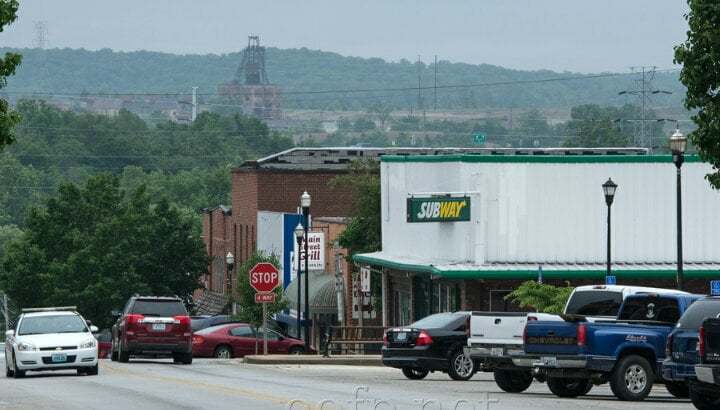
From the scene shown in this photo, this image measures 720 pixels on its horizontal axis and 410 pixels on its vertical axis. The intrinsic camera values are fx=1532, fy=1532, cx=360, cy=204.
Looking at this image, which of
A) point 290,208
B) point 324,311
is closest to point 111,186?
point 290,208

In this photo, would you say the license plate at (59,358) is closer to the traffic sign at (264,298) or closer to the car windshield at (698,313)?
the traffic sign at (264,298)

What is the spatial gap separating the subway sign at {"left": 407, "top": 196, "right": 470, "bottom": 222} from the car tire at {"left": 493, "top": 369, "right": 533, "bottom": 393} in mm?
16208

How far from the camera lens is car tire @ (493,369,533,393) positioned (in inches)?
1099

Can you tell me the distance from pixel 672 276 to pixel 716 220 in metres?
2.75

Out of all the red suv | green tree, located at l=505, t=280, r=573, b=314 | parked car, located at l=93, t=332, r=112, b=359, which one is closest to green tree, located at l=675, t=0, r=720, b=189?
green tree, located at l=505, t=280, r=573, b=314

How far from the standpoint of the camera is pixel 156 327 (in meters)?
39.7

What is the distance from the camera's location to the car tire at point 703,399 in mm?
22078

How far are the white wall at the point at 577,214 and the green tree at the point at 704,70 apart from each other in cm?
1511

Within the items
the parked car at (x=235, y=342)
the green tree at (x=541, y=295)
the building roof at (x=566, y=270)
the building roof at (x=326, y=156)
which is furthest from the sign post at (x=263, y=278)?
the building roof at (x=326, y=156)

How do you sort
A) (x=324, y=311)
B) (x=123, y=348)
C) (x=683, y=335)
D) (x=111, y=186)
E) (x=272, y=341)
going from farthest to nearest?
1. (x=111, y=186)
2. (x=324, y=311)
3. (x=272, y=341)
4. (x=123, y=348)
5. (x=683, y=335)

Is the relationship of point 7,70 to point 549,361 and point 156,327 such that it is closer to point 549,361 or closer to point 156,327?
point 549,361

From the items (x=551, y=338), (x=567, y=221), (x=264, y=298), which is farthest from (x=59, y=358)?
(x=567, y=221)

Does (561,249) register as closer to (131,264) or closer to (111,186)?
(131,264)

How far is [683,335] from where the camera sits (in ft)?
74.4
